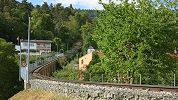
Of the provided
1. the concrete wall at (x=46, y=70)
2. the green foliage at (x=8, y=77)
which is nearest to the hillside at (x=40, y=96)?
the concrete wall at (x=46, y=70)

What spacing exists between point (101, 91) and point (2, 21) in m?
116

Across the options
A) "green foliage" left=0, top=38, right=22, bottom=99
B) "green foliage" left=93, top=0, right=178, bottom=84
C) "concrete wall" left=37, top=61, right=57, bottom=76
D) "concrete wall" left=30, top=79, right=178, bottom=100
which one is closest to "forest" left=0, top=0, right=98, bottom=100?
"green foliage" left=0, top=38, right=22, bottom=99

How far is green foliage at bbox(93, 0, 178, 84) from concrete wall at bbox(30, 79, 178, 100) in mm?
15773

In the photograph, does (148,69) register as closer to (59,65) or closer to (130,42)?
(130,42)

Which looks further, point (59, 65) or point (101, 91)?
point (59, 65)

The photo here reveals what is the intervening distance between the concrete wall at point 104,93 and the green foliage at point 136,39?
15.8 metres

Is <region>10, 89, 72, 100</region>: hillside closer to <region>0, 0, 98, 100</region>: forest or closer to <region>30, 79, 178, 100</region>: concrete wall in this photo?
<region>30, 79, 178, 100</region>: concrete wall

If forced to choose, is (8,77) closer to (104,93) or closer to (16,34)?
(104,93)

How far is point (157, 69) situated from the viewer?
45.3 m

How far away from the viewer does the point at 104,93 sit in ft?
72.9

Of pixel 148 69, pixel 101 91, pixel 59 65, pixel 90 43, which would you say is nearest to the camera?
pixel 101 91

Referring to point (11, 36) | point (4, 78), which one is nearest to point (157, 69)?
point (4, 78)

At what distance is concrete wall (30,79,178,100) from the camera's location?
18922mm

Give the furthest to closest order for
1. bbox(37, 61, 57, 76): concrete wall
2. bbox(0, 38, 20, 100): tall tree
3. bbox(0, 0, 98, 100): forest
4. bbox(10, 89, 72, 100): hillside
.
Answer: bbox(0, 0, 98, 100): forest → bbox(0, 38, 20, 100): tall tree → bbox(37, 61, 57, 76): concrete wall → bbox(10, 89, 72, 100): hillside
